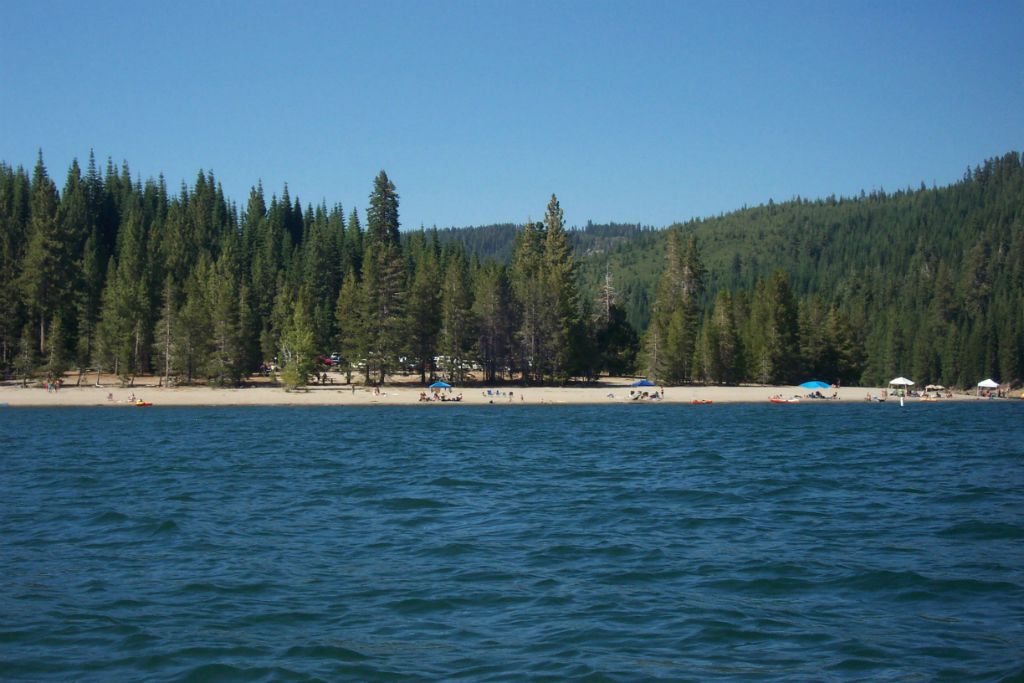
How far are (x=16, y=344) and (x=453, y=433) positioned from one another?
5851 centimetres

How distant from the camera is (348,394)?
8081 centimetres

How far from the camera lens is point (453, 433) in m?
51.0

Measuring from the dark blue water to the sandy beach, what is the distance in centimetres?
3791

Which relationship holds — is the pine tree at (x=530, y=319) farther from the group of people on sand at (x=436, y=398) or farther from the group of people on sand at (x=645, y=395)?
the group of people on sand at (x=436, y=398)

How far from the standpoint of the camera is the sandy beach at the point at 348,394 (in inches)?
2970

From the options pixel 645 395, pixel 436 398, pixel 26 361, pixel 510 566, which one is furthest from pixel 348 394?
pixel 510 566

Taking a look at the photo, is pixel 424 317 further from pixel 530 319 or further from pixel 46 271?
pixel 46 271

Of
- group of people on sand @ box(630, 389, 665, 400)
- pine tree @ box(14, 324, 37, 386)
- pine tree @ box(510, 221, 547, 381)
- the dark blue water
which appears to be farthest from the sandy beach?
the dark blue water

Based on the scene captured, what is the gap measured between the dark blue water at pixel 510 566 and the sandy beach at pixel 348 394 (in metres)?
37.9

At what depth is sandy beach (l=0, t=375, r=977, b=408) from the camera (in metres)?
75.4

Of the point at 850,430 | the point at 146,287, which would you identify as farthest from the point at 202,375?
the point at 850,430

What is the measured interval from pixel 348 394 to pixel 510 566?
6408 centimetres

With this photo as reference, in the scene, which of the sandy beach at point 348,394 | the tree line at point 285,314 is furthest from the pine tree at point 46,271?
the sandy beach at point 348,394

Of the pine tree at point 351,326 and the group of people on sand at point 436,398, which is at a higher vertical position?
the pine tree at point 351,326
